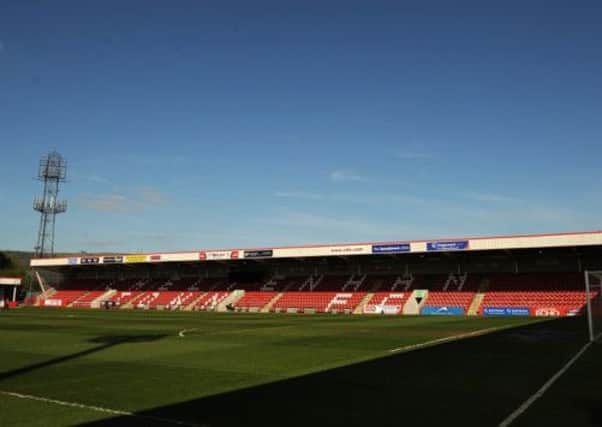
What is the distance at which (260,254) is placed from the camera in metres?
67.7

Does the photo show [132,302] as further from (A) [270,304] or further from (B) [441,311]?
(B) [441,311]

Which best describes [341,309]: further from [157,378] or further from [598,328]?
[157,378]

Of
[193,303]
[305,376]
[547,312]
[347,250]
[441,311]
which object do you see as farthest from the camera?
[193,303]

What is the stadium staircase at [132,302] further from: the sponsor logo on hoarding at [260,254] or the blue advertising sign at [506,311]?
the blue advertising sign at [506,311]

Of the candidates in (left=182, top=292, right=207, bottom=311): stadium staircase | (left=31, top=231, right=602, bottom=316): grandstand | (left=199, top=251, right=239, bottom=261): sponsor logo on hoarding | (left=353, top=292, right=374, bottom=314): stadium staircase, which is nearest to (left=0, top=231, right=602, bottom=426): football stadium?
(left=31, top=231, right=602, bottom=316): grandstand

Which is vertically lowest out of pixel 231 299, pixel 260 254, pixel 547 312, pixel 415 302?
pixel 547 312

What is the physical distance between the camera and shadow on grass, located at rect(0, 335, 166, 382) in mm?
14148

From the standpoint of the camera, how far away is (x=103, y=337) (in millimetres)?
25344

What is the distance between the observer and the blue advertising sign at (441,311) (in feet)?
179

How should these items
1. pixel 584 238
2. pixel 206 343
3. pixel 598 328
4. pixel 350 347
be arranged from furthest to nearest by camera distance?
pixel 584 238 < pixel 598 328 < pixel 206 343 < pixel 350 347

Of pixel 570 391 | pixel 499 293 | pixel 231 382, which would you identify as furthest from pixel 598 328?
pixel 499 293

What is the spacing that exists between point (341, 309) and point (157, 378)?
49.2 metres

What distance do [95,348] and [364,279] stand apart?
49615 mm

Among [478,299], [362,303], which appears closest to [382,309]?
[362,303]
